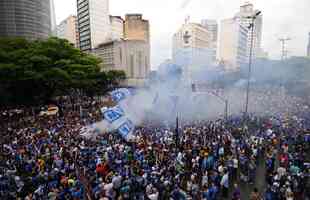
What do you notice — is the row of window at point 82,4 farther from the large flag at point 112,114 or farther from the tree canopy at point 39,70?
the large flag at point 112,114

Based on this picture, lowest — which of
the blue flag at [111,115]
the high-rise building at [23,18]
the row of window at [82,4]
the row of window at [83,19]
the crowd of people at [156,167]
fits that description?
the crowd of people at [156,167]

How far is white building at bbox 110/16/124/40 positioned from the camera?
120m

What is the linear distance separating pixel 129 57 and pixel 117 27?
42.2m

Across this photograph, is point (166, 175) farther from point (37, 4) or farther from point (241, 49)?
point (241, 49)

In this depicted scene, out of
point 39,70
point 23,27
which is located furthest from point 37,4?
point 39,70

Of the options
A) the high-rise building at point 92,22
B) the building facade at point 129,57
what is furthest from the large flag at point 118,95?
the high-rise building at point 92,22

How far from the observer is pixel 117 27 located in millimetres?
124750

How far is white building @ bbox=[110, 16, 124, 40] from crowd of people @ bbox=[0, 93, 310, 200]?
10880 centimetres

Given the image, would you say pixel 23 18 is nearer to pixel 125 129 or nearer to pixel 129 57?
pixel 129 57

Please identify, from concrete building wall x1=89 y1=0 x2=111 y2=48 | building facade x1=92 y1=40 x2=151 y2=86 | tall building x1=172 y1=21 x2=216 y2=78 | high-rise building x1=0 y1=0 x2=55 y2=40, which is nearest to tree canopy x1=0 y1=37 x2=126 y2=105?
tall building x1=172 y1=21 x2=216 y2=78

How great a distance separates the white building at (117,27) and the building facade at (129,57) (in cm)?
2904

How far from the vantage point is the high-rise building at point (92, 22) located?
298 ft

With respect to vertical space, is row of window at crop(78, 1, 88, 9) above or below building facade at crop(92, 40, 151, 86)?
above

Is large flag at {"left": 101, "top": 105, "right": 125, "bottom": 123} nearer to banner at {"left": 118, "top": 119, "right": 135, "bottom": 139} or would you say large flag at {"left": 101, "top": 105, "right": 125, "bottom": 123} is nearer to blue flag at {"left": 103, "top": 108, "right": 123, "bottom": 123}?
blue flag at {"left": 103, "top": 108, "right": 123, "bottom": 123}
